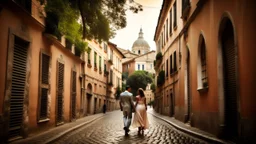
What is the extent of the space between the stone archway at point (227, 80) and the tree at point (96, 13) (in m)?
3.19

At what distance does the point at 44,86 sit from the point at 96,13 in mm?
4915

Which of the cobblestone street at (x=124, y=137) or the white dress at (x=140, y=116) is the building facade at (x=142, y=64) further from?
the cobblestone street at (x=124, y=137)

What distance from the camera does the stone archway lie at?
9.92 m

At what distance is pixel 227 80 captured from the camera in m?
10.6

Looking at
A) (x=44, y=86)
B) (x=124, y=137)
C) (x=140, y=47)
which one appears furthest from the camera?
(x=140, y=47)

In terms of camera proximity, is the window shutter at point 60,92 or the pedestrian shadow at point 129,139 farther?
the window shutter at point 60,92

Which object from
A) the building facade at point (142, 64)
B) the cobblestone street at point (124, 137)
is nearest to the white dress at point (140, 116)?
the cobblestone street at point (124, 137)

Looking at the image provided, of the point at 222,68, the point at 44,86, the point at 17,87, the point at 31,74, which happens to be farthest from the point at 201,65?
the point at 17,87

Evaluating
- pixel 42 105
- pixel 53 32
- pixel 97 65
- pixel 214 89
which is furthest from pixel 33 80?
pixel 97 65

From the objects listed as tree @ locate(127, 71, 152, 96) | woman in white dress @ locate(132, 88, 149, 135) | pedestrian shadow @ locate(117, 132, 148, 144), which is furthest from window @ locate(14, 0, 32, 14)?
tree @ locate(127, 71, 152, 96)

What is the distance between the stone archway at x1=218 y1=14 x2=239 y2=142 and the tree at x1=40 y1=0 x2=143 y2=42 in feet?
10.5

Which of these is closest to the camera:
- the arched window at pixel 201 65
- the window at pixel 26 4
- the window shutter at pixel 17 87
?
the window shutter at pixel 17 87

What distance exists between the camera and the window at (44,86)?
13102mm

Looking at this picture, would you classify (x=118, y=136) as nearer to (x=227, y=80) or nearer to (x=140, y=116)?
(x=140, y=116)
